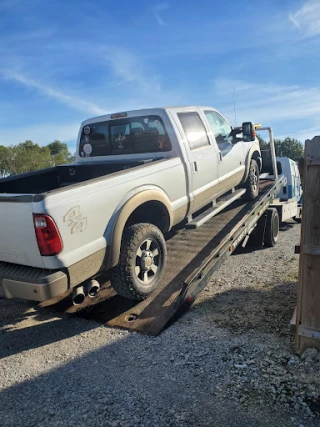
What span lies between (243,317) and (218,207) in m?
1.97

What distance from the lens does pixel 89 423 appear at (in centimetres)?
245

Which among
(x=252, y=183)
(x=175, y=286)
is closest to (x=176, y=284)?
(x=175, y=286)

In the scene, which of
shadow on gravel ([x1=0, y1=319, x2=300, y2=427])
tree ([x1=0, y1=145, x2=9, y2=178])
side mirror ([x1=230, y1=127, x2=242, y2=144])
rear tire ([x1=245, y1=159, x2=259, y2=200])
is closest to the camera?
shadow on gravel ([x1=0, y1=319, x2=300, y2=427])

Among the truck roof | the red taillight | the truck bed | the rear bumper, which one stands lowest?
the rear bumper

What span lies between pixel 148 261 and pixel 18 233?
4.80 ft

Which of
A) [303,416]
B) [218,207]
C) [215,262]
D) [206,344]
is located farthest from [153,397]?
[218,207]

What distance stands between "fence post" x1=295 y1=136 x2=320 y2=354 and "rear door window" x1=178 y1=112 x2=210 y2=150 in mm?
2157

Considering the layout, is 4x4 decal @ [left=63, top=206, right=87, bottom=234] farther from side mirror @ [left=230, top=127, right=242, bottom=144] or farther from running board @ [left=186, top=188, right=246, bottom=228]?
side mirror @ [left=230, top=127, right=242, bottom=144]

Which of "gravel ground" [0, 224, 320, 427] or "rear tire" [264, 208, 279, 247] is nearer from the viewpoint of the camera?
"gravel ground" [0, 224, 320, 427]

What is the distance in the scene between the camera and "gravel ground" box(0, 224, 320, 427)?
2.49 m

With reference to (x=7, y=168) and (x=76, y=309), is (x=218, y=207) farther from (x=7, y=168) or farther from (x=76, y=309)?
(x=7, y=168)

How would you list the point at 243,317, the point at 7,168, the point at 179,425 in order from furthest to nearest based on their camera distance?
the point at 7,168 → the point at 243,317 → the point at 179,425

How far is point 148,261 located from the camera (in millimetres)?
3936

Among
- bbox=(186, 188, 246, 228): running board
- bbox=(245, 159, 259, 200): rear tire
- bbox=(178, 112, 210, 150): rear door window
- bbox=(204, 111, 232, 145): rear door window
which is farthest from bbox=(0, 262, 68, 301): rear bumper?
bbox=(245, 159, 259, 200): rear tire
